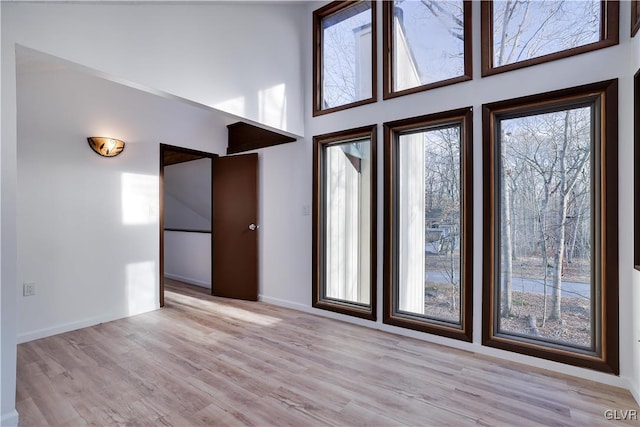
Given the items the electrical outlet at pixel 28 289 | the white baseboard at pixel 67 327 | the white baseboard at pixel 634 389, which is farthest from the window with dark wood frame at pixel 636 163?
the electrical outlet at pixel 28 289

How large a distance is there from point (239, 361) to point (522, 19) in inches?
137

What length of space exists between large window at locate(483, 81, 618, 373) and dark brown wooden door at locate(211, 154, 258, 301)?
276cm

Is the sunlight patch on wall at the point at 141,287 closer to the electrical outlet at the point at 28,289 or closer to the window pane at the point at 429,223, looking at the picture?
the electrical outlet at the point at 28,289

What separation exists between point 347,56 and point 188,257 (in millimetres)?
3916

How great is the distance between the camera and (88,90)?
321cm

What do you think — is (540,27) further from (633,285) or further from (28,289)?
(28,289)

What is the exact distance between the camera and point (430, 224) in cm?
297

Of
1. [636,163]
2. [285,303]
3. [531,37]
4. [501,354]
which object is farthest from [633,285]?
[285,303]

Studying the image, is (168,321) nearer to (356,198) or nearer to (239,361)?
(239,361)

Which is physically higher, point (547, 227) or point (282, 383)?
point (547, 227)

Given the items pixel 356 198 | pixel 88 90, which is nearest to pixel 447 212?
pixel 356 198

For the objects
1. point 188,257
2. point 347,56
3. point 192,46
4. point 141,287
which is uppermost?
point 347,56

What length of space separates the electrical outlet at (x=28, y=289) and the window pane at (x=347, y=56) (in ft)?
10.9

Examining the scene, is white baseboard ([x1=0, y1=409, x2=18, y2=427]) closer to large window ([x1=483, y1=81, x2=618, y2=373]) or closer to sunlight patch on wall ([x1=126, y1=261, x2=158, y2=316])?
sunlight patch on wall ([x1=126, y1=261, x2=158, y2=316])
